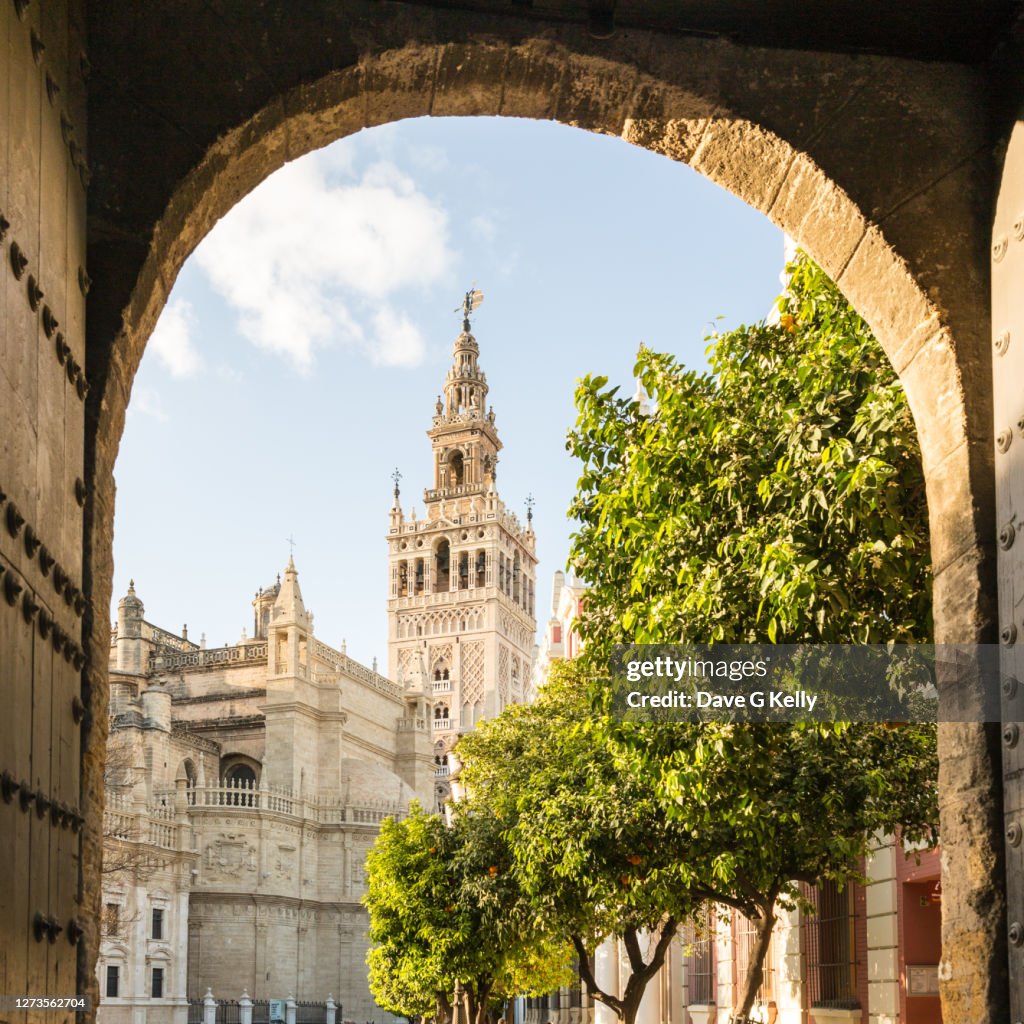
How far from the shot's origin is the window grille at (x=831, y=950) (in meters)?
16.0

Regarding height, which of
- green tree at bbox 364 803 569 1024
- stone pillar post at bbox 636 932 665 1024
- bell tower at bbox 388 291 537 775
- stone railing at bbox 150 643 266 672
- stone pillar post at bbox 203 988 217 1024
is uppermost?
bell tower at bbox 388 291 537 775

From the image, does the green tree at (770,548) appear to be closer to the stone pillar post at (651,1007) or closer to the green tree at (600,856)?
the green tree at (600,856)

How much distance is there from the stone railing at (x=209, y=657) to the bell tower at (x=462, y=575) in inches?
1146

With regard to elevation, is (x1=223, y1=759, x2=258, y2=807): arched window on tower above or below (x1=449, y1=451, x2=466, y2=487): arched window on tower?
below

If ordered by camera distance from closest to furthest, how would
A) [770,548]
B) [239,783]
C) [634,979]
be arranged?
[770,548] < [634,979] < [239,783]

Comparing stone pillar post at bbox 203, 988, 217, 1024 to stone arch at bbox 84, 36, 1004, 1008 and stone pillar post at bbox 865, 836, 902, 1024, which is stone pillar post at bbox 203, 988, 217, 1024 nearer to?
stone pillar post at bbox 865, 836, 902, 1024

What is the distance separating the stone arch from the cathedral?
3316cm

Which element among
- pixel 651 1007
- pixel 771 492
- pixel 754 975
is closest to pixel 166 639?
pixel 651 1007

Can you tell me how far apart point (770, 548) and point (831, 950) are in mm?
11191

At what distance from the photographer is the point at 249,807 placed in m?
49.8

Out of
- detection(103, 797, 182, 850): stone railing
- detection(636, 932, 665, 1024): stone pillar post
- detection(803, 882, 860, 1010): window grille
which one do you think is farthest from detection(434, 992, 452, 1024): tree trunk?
detection(103, 797, 182, 850): stone railing

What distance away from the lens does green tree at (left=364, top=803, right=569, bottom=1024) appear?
824 inches

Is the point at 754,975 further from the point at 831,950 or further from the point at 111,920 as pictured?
the point at 111,920

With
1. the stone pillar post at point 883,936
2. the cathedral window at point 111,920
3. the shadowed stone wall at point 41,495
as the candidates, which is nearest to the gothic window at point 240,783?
the cathedral window at point 111,920
